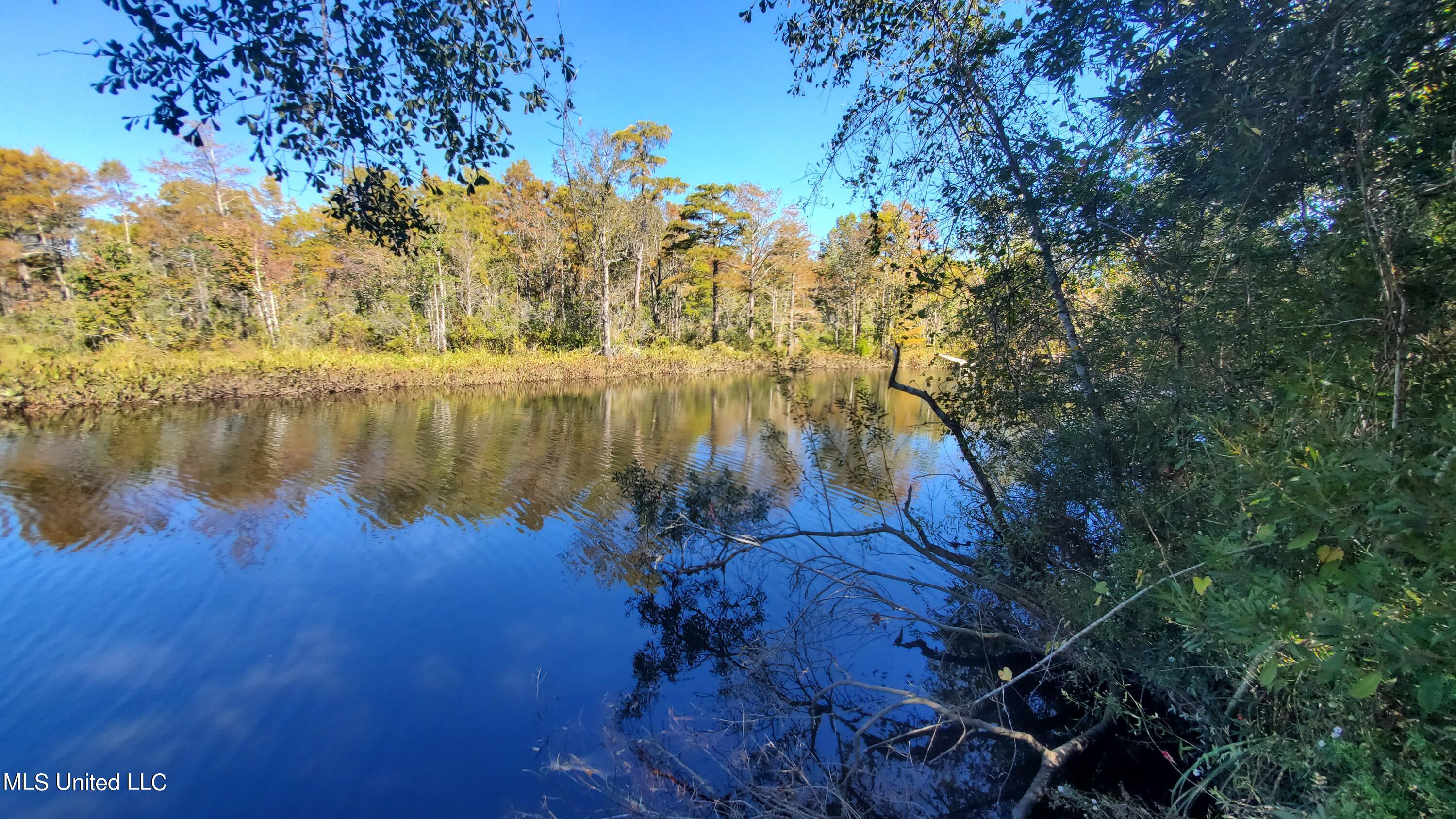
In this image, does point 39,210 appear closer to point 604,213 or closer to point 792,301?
point 604,213

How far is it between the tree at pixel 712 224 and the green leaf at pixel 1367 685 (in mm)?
30711

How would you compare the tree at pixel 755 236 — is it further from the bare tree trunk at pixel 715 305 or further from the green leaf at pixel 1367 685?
the green leaf at pixel 1367 685

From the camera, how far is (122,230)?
2002cm

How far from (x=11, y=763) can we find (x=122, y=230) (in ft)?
83.2

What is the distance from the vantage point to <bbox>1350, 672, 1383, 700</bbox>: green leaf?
3.39 feet

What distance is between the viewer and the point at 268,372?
1731 cm

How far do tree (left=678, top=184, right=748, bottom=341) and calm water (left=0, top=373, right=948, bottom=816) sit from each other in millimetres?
21700

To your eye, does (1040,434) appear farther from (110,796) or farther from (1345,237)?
(110,796)

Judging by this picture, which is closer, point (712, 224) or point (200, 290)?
point (200, 290)

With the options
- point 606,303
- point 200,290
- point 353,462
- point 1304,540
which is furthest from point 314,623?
point 606,303

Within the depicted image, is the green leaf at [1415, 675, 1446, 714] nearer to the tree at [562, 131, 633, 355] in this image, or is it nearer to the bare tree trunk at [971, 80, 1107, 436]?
the bare tree trunk at [971, 80, 1107, 436]

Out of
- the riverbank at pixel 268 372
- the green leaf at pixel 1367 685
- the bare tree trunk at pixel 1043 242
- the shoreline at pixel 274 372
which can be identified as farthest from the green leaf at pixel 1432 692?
the riverbank at pixel 268 372

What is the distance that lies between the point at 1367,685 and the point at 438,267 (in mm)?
26071

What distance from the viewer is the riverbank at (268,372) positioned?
13.7 meters
